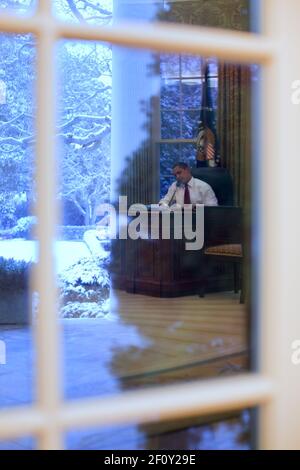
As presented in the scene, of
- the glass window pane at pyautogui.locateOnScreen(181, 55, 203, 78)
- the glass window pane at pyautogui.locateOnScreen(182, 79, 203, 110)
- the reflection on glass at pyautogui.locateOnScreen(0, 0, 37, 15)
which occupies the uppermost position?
the glass window pane at pyautogui.locateOnScreen(181, 55, 203, 78)

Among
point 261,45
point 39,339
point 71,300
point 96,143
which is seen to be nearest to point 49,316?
point 39,339

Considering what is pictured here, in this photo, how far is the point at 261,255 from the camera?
917mm

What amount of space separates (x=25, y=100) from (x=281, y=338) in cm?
567

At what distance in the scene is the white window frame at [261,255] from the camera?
76 centimetres

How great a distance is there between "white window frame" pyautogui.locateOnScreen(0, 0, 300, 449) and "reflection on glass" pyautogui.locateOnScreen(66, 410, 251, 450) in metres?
0.09

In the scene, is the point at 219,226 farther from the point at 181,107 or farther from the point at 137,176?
the point at 181,107

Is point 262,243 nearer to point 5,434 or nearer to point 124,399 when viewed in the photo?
point 124,399

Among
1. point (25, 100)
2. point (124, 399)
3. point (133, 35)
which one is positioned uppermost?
point (25, 100)

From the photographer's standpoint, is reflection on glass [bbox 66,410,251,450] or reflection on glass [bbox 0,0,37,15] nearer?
reflection on glass [bbox 0,0,37,15]

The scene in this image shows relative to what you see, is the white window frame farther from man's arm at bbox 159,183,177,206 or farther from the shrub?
man's arm at bbox 159,183,177,206

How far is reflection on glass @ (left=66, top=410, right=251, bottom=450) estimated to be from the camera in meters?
1.06

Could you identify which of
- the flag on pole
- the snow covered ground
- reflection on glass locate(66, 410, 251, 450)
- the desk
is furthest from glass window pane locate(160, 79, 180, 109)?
reflection on glass locate(66, 410, 251, 450)

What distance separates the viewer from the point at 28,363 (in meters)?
3.27

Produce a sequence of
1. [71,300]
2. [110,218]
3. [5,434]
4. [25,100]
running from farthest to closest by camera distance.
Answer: [110,218], [25,100], [71,300], [5,434]
